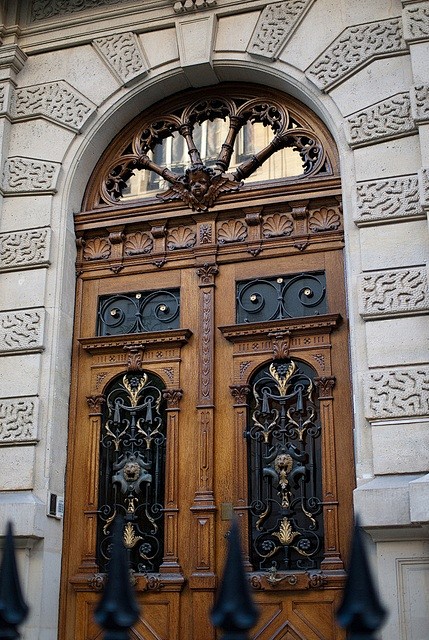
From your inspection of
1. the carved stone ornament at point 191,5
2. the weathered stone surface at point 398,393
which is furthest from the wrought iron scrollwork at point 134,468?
the carved stone ornament at point 191,5

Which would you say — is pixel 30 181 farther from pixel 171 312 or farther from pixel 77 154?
pixel 171 312

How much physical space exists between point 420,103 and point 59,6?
13.9 feet

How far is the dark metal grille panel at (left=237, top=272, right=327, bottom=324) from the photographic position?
7406 millimetres

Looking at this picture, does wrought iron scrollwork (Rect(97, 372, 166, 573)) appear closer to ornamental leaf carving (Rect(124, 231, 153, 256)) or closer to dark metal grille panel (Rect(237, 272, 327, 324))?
dark metal grille panel (Rect(237, 272, 327, 324))

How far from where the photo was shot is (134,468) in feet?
24.0

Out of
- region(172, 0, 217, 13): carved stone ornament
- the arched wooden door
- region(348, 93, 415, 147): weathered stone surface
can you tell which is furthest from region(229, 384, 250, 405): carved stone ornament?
region(172, 0, 217, 13): carved stone ornament

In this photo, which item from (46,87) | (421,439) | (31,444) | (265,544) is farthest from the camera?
(46,87)

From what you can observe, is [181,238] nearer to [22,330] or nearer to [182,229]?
[182,229]

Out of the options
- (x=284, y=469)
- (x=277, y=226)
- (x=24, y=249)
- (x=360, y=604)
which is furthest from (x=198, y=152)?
(x=360, y=604)

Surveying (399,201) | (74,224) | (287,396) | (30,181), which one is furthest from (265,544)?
(30,181)

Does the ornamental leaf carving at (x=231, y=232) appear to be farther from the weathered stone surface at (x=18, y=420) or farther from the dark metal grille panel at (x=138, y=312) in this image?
the weathered stone surface at (x=18, y=420)

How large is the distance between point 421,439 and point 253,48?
4148 mm

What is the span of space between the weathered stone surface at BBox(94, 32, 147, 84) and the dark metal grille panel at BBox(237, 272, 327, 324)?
251 cm

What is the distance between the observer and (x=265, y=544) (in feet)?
22.3
